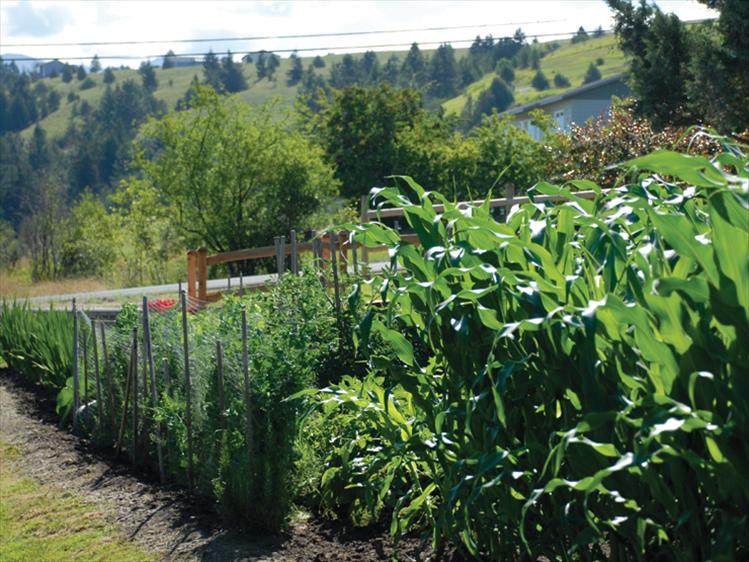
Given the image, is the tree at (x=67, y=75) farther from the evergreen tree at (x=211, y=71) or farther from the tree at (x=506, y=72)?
the tree at (x=506, y=72)

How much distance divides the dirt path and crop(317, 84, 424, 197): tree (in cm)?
2633

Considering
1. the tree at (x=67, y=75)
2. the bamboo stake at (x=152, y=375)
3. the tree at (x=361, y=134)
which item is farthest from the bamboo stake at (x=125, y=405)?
the tree at (x=67, y=75)

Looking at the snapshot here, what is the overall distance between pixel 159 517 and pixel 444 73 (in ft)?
480

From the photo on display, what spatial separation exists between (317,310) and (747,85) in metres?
19.5

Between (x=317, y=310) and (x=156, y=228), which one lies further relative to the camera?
(x=156, y=228)

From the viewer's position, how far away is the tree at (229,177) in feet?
88.2

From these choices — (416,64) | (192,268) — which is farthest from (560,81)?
(192,268)

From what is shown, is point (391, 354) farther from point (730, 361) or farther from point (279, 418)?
point (730, 361)

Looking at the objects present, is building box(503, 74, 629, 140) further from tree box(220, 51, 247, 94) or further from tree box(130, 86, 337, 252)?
tree box(220, 51, 247, 94)

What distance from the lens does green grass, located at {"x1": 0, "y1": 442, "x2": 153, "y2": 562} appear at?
17.6ft

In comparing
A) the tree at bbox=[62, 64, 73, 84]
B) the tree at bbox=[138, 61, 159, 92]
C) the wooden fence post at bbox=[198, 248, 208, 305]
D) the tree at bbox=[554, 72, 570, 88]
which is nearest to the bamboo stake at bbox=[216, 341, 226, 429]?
the wooden fence post at bbox=[198, 248, 208, 305]

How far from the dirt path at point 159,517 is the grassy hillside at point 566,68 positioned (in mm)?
122629

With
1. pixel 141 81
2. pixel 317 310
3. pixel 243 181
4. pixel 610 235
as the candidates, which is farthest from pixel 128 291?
pixel 141 81

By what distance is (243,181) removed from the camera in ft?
88.2
